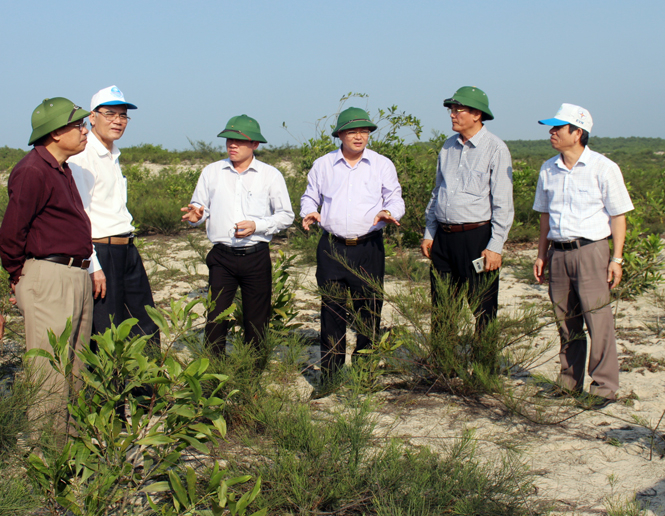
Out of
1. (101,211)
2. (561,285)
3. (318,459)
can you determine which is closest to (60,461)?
(318,459)

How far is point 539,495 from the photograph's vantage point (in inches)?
95.7

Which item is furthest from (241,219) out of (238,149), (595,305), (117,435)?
(595,305)

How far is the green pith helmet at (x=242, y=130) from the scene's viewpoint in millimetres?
3564

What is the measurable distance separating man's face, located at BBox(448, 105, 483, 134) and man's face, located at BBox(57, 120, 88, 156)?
2219mm

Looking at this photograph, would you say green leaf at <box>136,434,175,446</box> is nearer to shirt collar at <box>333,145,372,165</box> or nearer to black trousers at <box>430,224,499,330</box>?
black trousers at <box>430,224,499,330</box>

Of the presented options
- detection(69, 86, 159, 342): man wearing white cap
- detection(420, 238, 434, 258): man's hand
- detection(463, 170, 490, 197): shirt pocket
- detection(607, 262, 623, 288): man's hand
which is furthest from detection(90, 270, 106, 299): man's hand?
detection(607, 262, 623, 288): man's hand

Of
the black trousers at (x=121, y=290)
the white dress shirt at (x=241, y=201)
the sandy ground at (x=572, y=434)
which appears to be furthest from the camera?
the white dress shirt at (x=241, y=201)

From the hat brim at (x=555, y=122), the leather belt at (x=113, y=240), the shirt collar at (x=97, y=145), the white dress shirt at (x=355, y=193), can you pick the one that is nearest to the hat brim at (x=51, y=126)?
the shirt collar at (x=97, y=145)

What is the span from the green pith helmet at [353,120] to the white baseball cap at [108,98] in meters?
1.33

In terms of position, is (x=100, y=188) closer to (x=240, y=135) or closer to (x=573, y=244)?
(x=240, y=135)

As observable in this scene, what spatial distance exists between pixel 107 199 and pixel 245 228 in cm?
82

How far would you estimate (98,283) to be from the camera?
10.0ft

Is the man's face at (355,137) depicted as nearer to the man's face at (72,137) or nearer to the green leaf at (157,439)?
the man's face at (72,137)

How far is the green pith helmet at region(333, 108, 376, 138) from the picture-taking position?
11.9 ft
